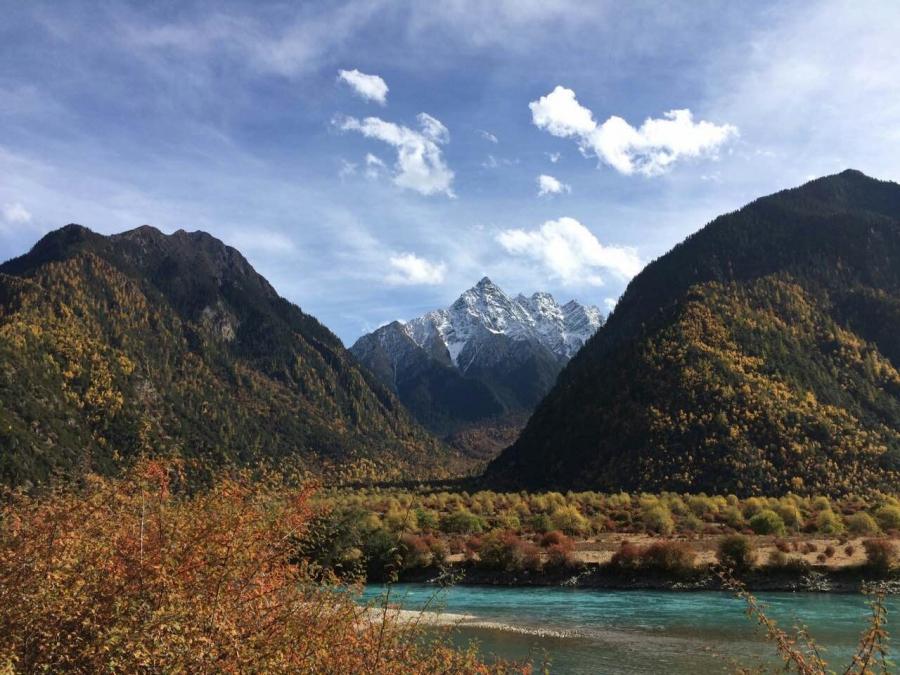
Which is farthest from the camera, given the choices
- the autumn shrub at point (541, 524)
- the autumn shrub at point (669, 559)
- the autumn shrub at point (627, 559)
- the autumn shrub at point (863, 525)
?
the autumn shrub at point (541, 524)

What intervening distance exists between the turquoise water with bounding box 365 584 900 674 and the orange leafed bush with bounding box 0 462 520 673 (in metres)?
17.0

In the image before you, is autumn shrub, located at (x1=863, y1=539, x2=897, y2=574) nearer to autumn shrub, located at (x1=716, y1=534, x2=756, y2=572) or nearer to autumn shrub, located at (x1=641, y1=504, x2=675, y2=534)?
autumn shrub, located at (x1=716, y1=534, x2=756, y2=572)

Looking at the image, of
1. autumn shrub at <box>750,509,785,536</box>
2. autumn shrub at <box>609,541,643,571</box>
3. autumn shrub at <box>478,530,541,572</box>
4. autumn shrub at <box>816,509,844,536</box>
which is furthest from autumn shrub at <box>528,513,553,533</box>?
autumn shrub at <box>816,509,844,536</box>

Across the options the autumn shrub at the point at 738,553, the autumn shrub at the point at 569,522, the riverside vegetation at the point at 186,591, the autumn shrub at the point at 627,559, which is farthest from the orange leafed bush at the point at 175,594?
the autumn shrub at the point at 569,522

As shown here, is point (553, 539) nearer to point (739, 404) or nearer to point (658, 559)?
point (658, 559)

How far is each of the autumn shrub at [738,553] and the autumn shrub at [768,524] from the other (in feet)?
70.5

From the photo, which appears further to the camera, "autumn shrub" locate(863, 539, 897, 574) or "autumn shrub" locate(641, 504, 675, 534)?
"autumn shrub" locate(641, 504, 675, 534)

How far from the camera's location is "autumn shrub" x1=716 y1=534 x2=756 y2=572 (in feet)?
204

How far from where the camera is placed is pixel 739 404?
145 m

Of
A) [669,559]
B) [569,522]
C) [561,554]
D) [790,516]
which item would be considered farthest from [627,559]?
[790,516]

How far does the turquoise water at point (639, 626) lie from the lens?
33.6 m

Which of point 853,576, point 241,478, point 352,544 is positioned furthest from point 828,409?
point 241,478

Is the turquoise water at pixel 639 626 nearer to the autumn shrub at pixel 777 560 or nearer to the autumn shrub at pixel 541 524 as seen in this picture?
the autumn shrub at pixel 777 560

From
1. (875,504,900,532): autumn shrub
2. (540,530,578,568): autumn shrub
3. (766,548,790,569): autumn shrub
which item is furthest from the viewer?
(875,504,900,532): autumn shrub
